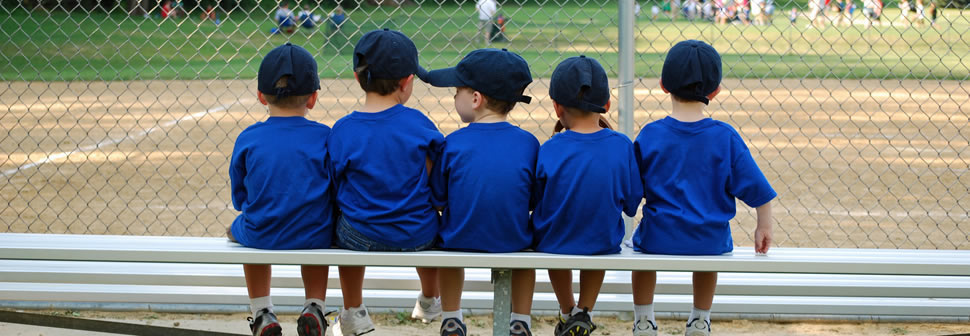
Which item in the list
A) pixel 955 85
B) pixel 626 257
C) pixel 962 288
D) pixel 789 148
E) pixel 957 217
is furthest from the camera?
pixel 955 85

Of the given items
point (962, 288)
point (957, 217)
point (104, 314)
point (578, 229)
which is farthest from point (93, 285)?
point (957, 217)

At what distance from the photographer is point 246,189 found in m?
3.19

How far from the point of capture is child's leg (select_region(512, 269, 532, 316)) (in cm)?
324

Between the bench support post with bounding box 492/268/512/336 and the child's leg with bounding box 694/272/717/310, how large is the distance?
71 cm

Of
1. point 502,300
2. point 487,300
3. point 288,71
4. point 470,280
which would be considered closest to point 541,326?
point 487,300

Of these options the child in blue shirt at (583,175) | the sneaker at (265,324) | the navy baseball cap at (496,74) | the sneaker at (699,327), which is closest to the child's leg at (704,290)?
the sneaker at (699,327)

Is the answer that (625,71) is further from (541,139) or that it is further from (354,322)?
(541,139)

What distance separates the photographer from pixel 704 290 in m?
3.33

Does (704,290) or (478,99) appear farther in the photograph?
(704,290)

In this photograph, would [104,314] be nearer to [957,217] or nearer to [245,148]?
[245,148]

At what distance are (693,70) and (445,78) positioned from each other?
2.71 feet

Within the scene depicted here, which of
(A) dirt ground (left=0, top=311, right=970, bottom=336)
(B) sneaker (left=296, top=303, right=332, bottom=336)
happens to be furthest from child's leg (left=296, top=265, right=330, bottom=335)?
(A) dirt ground (left=0, top=311, right=970, bottom=336)

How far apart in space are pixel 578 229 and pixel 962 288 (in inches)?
72.4

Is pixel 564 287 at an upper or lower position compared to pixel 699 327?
upper
